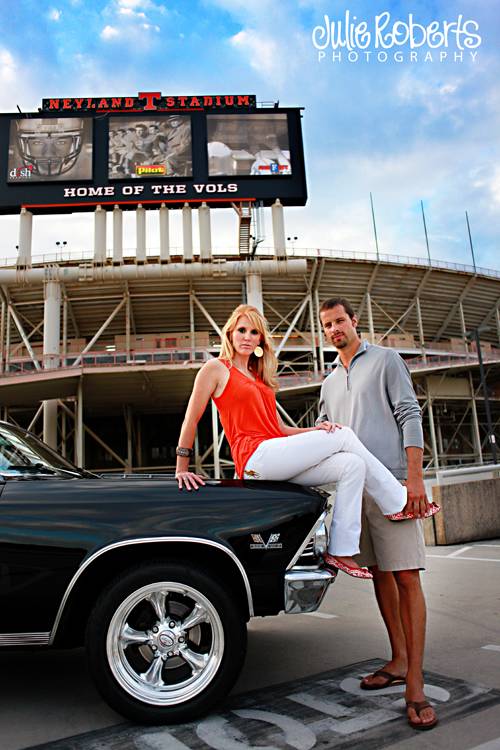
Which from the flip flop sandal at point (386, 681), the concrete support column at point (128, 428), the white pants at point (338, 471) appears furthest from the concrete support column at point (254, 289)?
the flip flop sandal at point (386, 681)

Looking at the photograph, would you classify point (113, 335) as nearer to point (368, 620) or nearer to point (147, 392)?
point (147, 392)

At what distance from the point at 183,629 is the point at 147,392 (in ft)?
83.4

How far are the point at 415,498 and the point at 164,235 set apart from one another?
28578mm

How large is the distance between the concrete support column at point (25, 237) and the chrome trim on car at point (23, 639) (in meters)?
29.9

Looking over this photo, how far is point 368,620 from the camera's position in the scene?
454 cm

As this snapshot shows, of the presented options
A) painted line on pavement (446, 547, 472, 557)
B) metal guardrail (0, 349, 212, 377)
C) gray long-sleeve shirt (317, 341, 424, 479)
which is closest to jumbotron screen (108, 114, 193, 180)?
metal guardrail (0, 349, 212, 377)

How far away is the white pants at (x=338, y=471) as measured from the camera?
8.80 feet

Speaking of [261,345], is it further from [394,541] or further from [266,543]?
[394,541]

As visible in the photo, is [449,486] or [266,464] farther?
[449,486]

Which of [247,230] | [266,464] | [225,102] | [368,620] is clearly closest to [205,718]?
[266,464]

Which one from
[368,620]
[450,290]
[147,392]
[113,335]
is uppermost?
[450,290]

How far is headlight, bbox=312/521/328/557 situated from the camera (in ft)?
8.73

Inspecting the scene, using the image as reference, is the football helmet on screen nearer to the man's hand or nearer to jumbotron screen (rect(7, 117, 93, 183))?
jumbotron screen (rect(7, 117, 93, 183))

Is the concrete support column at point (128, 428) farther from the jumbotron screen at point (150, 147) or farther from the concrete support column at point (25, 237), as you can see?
the jumbotron screen at point (150, 147)
